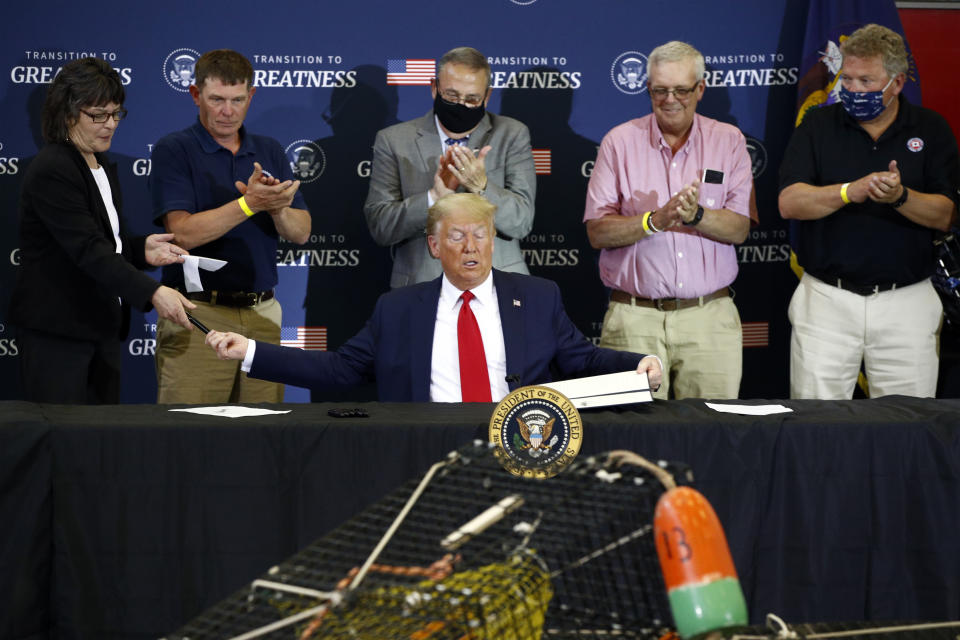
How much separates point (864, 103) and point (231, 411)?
2.96 meters

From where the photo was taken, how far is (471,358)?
350 centimetres

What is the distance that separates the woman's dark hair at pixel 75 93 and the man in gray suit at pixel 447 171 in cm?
126

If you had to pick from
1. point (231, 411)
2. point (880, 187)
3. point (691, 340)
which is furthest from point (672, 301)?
point (231, 411)

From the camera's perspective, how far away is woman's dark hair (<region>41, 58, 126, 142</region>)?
394 centimetres

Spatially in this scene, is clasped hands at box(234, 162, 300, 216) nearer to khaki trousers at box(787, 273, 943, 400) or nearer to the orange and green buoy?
khaki trousers at box(787, 273, 943, 400)

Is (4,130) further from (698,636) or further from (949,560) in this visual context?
(698,636)

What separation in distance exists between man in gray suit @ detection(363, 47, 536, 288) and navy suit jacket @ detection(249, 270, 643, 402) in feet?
3.52

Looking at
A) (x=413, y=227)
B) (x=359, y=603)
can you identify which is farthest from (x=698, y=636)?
(x=413, y=227)

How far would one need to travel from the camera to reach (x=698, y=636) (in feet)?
3.53

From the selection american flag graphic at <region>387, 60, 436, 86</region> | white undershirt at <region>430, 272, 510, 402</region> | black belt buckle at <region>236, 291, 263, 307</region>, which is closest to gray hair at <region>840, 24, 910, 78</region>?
white undershirt at <region>430, 272, 510, 402</region>

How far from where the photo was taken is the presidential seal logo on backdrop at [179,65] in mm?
5863

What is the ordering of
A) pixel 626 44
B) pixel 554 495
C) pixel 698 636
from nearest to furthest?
1. pixel 698 636
2. pixel 554 495
3. pixel 626 44

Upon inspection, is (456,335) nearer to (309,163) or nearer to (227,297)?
(227,297)

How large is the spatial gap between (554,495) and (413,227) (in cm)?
291
